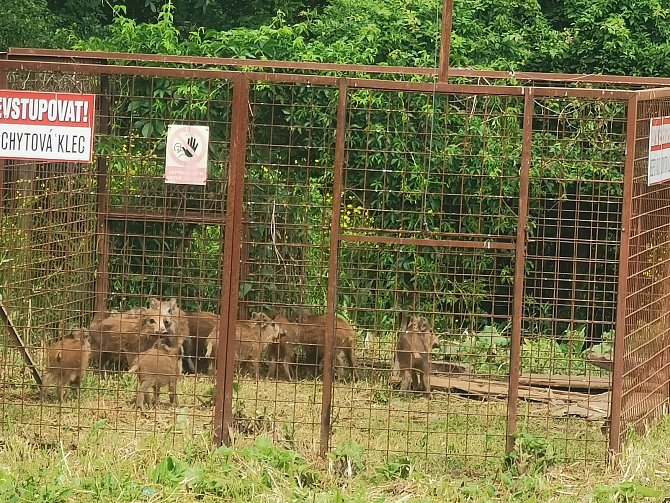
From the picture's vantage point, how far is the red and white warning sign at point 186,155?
8703 mm

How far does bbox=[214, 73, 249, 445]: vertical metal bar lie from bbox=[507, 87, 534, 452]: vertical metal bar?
6.63 feet

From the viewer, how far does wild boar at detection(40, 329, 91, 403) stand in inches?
387

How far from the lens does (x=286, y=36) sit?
50.4 feet

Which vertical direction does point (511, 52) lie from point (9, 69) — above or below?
above

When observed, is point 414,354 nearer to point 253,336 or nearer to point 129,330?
point 253,336

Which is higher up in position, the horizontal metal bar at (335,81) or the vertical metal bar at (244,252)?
the horizontal metal bar at (335,81)

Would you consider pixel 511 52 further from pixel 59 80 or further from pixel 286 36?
pixel 59 80

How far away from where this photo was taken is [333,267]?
873 cm

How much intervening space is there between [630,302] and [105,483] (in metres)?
4.15

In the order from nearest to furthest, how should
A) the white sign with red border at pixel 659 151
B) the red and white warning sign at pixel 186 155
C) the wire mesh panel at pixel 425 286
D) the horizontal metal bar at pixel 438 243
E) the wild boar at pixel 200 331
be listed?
the horizontal metal bar at pixel 438 243
the red and white warning sign at pixel 186 155
the wire mesh panel at pixel 425 286
the white sign with red border at pixel 659 151
the wild boar at pixel 200 331

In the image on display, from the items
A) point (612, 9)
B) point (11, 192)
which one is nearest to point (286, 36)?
point (612, 9)

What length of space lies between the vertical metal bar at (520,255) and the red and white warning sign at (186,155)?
7.54 ft

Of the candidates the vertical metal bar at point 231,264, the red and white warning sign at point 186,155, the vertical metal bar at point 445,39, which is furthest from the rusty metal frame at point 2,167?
the vertical metal bar at point 445,39

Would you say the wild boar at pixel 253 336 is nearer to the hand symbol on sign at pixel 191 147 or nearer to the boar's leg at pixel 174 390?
the boar's leg at pixel 174 390
